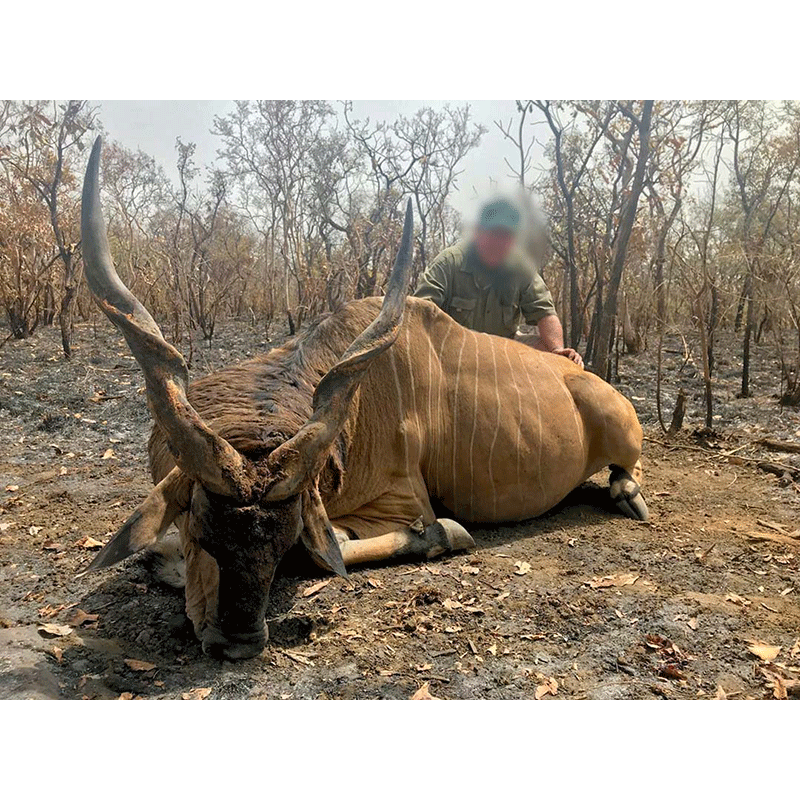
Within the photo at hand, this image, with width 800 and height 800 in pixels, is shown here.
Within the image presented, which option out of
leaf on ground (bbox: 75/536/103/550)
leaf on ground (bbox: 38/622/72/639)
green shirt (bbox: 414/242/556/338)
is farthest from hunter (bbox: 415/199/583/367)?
leaf on ground (bbox: 38/622/72/639)

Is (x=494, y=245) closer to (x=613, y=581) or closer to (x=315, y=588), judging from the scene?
(x=613, y=581)

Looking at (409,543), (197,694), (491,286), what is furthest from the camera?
(491,286)

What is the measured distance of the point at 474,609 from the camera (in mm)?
2705

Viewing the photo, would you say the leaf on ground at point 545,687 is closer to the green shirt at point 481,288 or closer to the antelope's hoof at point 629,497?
the antelope's hoof at point 629,497

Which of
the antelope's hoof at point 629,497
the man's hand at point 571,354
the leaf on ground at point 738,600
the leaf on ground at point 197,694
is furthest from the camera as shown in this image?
the man's hand at point 571,354

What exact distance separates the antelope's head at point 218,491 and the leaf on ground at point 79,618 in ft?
1.53

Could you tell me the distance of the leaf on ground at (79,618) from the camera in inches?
101

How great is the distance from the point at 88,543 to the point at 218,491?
149cm

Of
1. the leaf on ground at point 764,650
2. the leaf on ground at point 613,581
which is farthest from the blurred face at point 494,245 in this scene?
the leaf on ground at point 764,650

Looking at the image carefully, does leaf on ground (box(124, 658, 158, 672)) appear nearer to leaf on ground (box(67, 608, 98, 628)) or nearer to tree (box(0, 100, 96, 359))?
leaf on ground (box(67, 608, 98, 628))

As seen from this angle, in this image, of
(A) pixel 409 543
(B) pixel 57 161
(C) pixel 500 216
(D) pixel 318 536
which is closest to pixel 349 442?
(A) pixel 409 543

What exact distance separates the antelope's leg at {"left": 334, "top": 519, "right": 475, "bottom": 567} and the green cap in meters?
2.05

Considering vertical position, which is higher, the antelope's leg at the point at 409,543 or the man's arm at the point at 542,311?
the man's arm at the point at 542,311

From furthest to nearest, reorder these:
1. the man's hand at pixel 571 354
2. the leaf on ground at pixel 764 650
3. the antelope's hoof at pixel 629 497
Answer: the man's hand at pixel 571 354, the antelope's hoof at pixel 629 497, the leaf on ground at pixel 764 650
